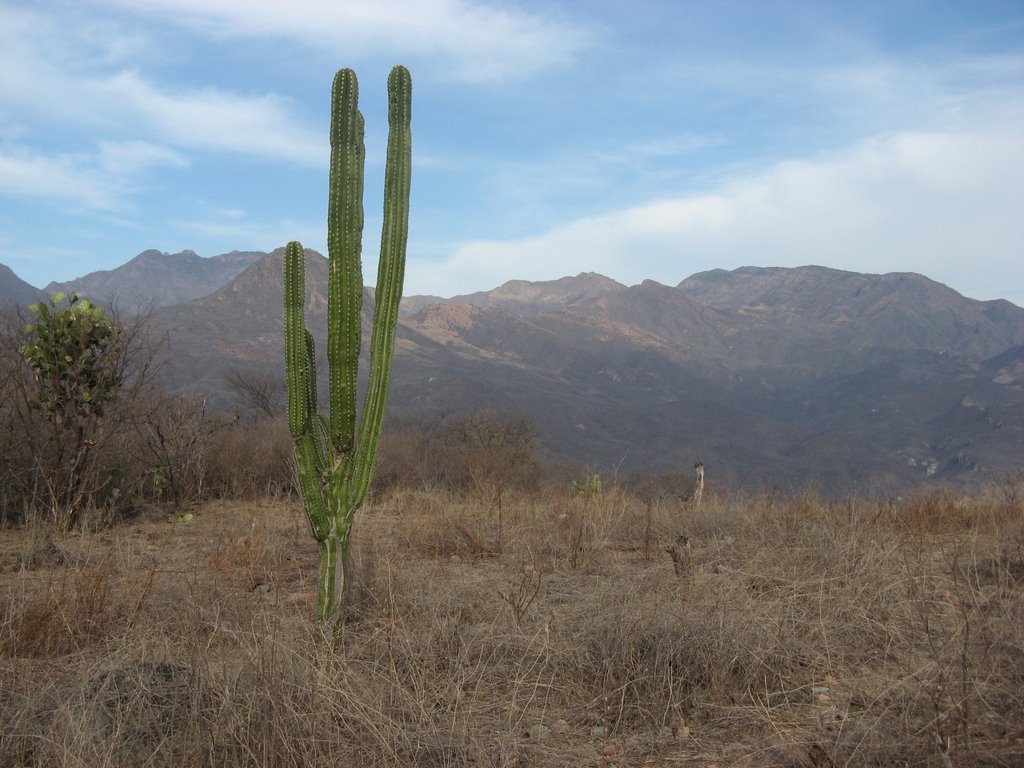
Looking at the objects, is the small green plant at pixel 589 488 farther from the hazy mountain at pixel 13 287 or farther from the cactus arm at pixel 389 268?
the hazy mountain at pixel 13 287

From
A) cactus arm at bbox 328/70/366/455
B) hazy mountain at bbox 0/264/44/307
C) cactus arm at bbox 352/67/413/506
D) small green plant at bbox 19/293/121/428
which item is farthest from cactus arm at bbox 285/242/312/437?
hazy mountain at bbox 0/264/44/307

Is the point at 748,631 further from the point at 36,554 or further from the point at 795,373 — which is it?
the point at 795,373

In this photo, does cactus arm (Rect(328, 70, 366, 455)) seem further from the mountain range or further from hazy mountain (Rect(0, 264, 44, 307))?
hazy mountain (Rect(0, 264, 44, 307))

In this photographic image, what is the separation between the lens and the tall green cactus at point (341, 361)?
160 inches

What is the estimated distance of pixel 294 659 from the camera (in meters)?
3.50

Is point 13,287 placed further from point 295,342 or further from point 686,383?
point 295,342

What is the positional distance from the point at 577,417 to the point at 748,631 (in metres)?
93.7

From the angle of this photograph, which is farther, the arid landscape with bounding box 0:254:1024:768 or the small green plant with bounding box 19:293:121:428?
the small green plant with bounding box 19:293:121:428

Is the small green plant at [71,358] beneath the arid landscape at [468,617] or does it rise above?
above

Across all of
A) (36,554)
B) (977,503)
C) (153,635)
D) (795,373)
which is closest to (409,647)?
(153,635)

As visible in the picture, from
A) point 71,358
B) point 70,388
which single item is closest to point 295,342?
point 71,358

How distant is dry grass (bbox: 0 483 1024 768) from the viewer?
113 inches

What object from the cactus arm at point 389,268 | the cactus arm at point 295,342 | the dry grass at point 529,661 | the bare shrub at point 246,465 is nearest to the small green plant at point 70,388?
the dry grass at point 529,661

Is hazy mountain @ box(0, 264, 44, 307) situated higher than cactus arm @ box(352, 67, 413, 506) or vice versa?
hazy mountain @ box(0, 264, 44, 307)
